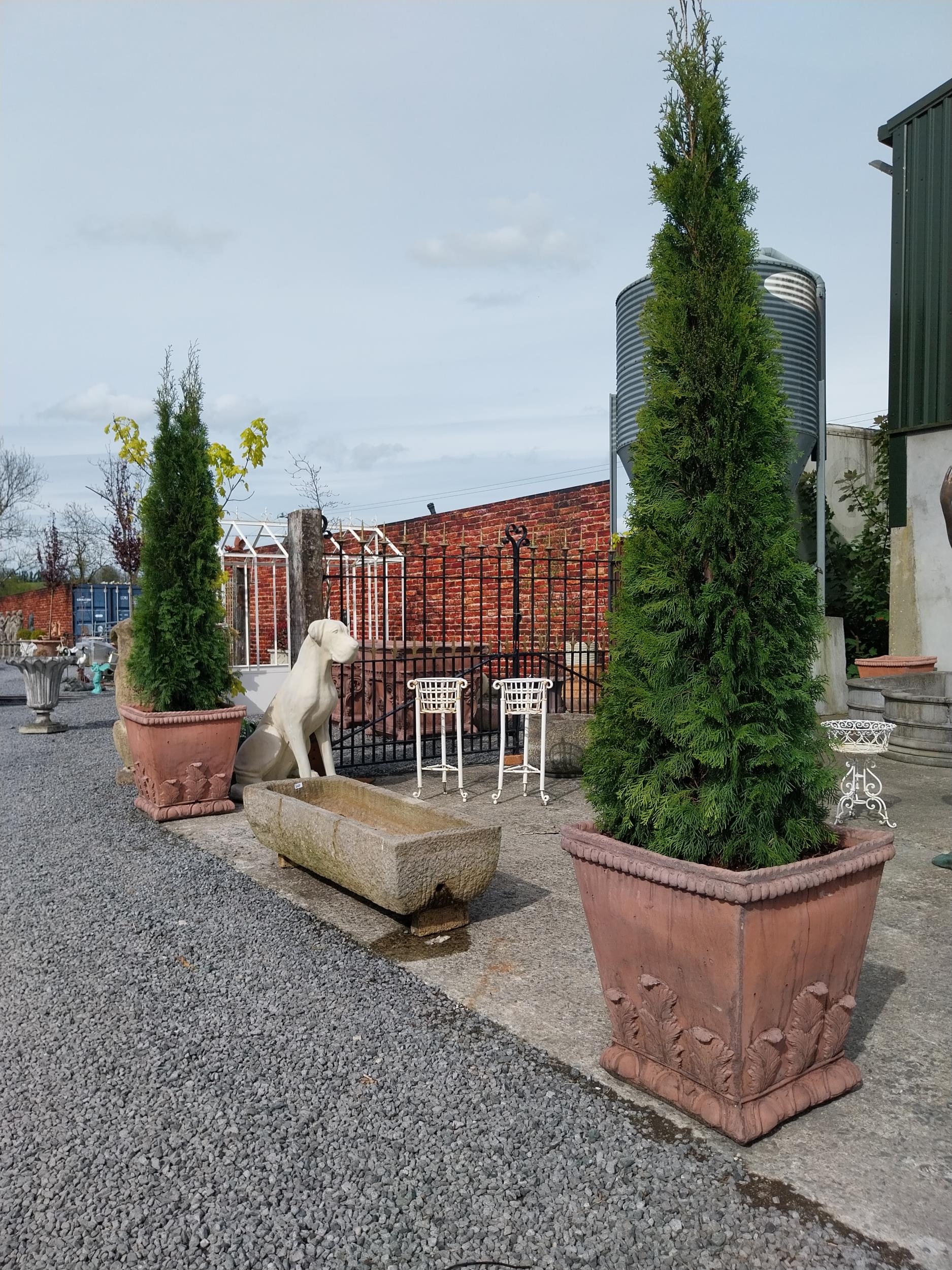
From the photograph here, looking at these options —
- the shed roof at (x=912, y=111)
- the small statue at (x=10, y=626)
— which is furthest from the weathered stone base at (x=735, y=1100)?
the small statue at (x=10, y=626)

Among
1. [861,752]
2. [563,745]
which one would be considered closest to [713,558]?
[861,752]

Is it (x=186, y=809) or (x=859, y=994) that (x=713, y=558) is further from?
(x=186, y=809)

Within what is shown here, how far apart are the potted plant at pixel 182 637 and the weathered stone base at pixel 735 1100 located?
4143 mm

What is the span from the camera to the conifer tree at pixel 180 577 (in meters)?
6.27

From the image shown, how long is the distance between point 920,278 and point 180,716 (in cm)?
1008

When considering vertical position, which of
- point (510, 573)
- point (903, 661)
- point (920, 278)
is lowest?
point (903, 661)

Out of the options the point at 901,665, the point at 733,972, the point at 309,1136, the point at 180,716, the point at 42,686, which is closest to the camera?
the point at 733,972

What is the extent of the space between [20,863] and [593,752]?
406cm

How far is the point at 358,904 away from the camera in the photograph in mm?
4410

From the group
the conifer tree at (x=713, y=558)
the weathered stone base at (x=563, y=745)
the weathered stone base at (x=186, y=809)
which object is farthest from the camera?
the weathered stone base at (x=563, y=745)

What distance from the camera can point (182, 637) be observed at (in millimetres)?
6293

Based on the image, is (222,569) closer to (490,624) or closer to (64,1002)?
(64,1002)

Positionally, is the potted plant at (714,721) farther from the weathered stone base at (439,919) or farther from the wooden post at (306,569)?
the wooden post at (306,569)

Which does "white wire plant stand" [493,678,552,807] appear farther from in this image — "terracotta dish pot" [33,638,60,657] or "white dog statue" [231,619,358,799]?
"terracotta dish pot" [33,638,60,657]
